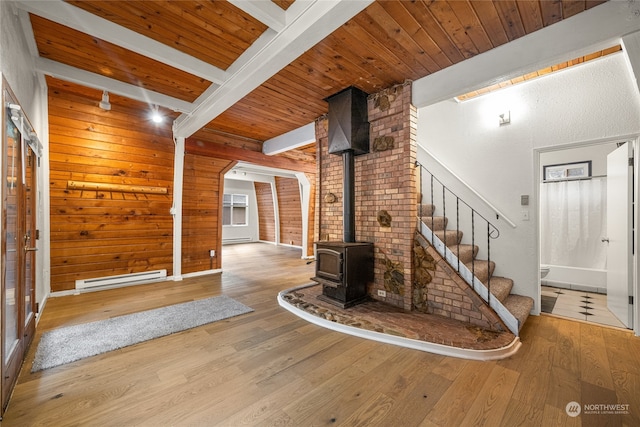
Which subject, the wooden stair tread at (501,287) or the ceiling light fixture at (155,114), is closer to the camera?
the wooden stair tread at (501,287)

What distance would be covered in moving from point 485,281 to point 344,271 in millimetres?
1748

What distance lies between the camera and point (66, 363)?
2.08 m

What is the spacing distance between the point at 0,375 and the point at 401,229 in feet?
11.1

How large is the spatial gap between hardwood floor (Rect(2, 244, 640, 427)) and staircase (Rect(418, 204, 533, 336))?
0.22 metres

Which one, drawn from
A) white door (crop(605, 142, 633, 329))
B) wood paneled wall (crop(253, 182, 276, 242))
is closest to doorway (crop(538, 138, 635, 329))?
white door (crop(605, 142, 633, 329))

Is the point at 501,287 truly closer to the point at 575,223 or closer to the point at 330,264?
the point at 330,264

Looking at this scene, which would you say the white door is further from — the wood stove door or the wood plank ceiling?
the wood stove door

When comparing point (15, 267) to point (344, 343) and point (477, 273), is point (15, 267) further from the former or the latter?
point (477, 273)

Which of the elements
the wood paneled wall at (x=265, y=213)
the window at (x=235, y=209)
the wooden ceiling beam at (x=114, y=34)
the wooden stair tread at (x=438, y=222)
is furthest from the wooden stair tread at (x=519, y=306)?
the window at (x=235, y=209)

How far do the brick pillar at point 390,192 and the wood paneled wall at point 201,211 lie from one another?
3.14 meters

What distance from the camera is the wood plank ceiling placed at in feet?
6.75

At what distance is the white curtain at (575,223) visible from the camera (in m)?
4.07

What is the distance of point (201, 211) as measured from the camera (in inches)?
202

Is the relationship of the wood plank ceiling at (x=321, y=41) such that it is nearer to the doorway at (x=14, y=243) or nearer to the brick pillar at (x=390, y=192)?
the brick pillar at (x=390, y=192)
